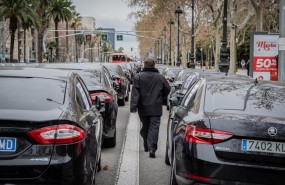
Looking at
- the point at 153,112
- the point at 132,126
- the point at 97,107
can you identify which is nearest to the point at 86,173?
the point at 97,107

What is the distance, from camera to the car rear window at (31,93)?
16.1 ft

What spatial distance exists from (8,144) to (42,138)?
29cm

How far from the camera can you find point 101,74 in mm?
10758

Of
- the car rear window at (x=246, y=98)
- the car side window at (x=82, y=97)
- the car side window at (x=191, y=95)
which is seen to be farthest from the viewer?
the car side window at (x=191, y=95)

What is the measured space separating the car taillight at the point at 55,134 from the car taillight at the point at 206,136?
44.1 inches

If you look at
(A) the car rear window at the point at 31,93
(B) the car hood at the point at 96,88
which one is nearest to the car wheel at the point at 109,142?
(B) the car hood at the point at 96,88

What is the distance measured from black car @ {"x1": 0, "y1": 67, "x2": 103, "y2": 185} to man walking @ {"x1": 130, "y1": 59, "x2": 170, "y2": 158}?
3.86 meters

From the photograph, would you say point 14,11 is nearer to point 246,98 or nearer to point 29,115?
point 246,98

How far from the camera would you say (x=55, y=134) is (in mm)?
4574

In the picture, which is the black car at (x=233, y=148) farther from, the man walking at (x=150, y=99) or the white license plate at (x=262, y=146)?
the man walking at (x=150, y=99)

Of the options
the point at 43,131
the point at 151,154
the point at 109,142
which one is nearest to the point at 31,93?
the point at 43,131

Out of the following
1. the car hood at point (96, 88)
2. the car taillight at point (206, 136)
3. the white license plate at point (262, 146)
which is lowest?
the white license plate at point (262, 146)

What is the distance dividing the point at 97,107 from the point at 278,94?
251cm

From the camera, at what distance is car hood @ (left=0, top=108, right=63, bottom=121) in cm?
454
